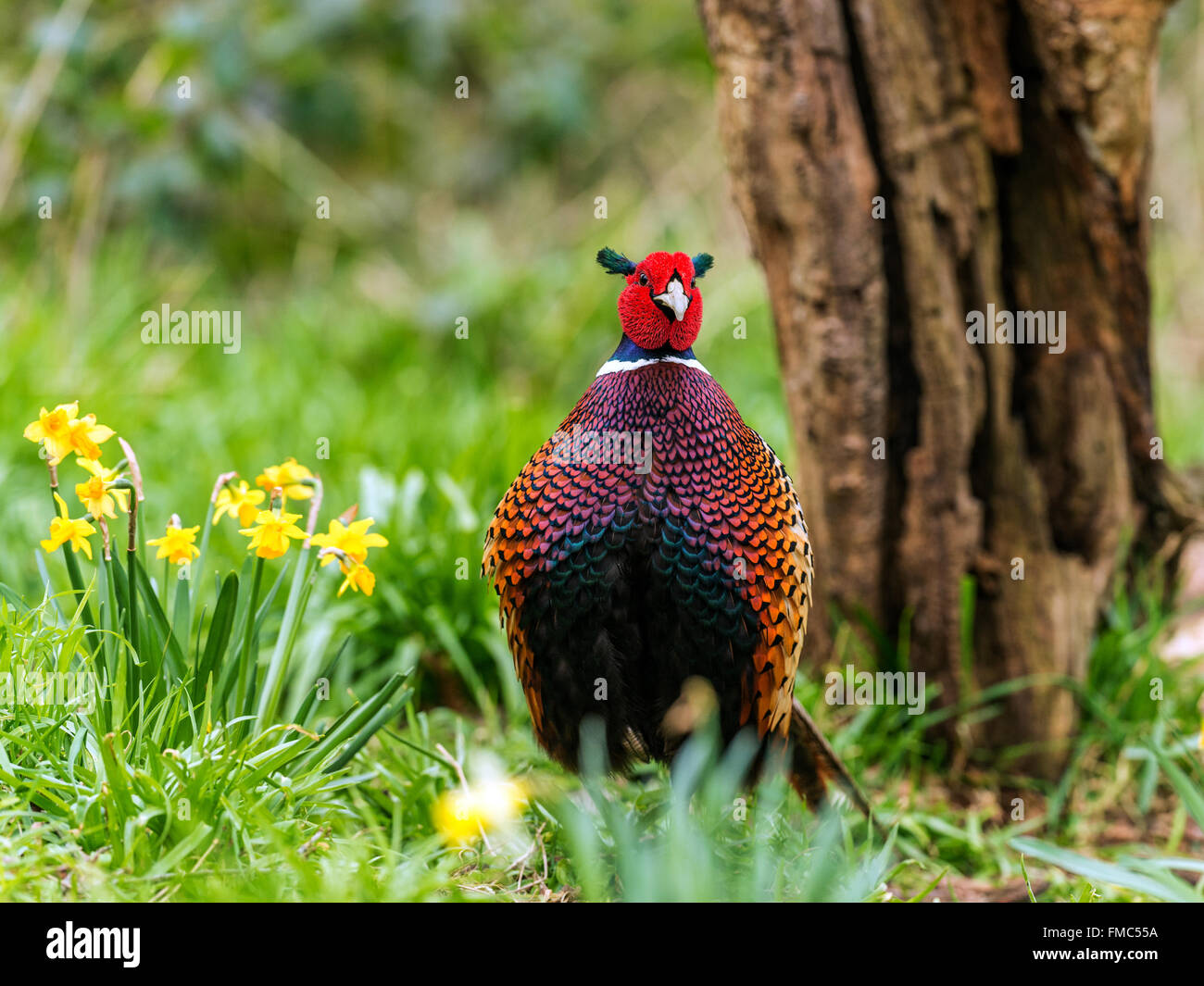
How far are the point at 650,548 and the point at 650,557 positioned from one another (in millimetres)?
14

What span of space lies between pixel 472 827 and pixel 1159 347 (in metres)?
6.28

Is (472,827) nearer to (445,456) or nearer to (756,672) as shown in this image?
(756,672)

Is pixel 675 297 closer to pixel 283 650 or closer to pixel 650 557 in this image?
pixel 650 557

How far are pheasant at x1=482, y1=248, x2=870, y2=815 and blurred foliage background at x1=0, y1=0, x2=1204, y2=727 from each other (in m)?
1.02

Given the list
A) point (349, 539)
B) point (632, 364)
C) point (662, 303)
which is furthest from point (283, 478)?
point (662, 303)

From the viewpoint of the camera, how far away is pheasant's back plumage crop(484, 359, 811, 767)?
1.63m

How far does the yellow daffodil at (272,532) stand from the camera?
5.80 feet

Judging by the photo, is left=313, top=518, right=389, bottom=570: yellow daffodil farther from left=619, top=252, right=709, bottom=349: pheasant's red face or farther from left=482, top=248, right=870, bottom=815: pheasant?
left=619, top=252, right=709, bottom=349: pheasant's red face

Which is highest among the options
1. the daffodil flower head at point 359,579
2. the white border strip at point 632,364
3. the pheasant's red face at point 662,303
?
the pheasant's red face at point 662,303

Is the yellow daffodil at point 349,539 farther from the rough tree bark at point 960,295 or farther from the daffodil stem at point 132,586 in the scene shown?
the rough tree bark at point 960,295

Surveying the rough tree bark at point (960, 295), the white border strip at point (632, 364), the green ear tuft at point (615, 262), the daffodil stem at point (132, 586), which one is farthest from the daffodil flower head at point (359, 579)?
the rough tree bark at point (960, 295)

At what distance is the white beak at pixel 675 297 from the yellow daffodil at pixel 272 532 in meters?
0.68

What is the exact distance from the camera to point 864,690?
2.79 m
